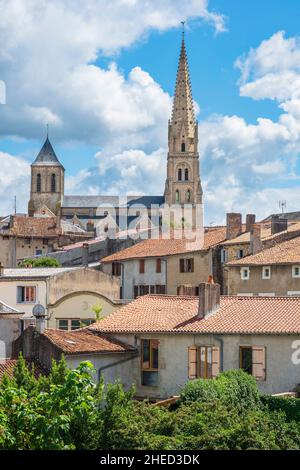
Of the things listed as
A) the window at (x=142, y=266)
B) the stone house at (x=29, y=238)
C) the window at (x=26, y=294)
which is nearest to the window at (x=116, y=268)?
the window at (x=142, y=266)

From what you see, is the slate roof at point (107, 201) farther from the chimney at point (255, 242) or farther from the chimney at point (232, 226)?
the chimney at point (255, 242)

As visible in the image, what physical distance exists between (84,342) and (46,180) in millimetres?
153596

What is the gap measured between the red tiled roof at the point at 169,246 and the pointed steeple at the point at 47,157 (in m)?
126

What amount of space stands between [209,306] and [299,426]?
848cm

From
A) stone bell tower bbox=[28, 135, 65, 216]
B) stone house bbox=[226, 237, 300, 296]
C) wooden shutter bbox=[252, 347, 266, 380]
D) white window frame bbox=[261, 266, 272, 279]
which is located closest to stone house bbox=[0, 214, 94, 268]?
stone house bbox=[226, 237, 300, 296]

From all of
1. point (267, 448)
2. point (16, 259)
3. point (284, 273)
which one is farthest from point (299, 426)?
point (16, 259)

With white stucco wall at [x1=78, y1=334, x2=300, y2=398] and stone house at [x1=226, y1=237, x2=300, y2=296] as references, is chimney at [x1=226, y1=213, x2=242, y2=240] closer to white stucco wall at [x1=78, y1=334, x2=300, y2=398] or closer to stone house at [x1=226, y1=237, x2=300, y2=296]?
stone house at [x1=226, y1=237, x2=300, y2=296]

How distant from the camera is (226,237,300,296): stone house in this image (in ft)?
A: 162

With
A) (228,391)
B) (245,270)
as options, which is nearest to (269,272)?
(245,270)

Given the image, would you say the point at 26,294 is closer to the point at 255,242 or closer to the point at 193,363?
the point at 255,242

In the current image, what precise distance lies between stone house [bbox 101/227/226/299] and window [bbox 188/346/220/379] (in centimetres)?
2292

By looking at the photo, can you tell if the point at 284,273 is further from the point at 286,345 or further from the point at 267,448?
the point at 267,448

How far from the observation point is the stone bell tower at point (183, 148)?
577 ft

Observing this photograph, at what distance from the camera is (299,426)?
28.6 m
